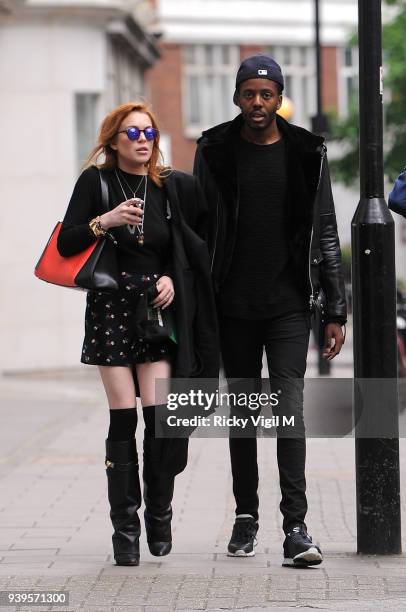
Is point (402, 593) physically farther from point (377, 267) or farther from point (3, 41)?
point (3, 41)

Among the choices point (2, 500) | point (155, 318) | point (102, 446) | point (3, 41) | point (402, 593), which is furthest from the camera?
point (3, 41)

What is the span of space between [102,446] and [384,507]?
5.29 meters

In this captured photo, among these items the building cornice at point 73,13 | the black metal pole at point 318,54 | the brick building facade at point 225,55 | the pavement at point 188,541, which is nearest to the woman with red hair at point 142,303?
the pavement at point 188,541

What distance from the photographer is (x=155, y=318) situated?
19.7ft

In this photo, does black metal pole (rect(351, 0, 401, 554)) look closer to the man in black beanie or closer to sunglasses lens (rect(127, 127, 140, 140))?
the man in black beanie

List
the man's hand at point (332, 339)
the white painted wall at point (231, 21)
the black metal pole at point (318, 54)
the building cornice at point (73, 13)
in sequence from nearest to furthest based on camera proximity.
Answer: the man's hand at point (332, 339) < the black metal pole at point (318, 54) < the building cornice at point (73, 13) < the white painted wall at point (231, 21)

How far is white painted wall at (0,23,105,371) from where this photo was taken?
839 inches

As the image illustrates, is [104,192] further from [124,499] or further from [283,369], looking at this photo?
[124,499]

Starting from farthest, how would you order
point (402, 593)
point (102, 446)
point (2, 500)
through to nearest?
point (102, 446) → point (2, 500) → point (402, 593)

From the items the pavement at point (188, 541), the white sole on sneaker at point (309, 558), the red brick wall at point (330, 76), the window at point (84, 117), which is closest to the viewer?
the pavement at point (188, 541)

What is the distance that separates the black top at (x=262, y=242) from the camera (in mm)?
6066

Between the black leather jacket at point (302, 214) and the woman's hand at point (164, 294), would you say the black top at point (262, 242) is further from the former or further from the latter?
the woman's hand at point (164, 294)

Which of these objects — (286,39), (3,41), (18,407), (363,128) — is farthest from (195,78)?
(363,128)

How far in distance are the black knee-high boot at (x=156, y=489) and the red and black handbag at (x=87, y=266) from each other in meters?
0.57
